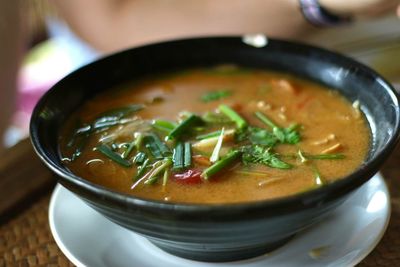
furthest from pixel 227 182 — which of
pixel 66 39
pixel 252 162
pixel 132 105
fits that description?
pixel 66 39

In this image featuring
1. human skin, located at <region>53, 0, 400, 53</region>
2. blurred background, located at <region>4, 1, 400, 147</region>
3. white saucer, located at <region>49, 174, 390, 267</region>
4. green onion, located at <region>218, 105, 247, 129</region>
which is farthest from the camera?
blurred background, located at <region>4, 1, 400, 147</region>

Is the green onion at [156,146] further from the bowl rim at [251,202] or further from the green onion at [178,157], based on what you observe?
the bowl rim at [251,202]

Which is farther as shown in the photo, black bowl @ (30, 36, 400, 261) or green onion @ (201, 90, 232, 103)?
green onion @ (201, 90, 232, 103)

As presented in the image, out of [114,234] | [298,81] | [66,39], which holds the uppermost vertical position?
[298,81]

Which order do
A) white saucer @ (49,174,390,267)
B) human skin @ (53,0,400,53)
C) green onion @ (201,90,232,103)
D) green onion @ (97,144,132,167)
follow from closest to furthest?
white saucer @ (49,174,390,267) < green onion @ (97,144,132,167) < green onion @ (201,90,232,103) < human skin @ (53,0,400,53)

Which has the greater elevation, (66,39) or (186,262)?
(186,262)

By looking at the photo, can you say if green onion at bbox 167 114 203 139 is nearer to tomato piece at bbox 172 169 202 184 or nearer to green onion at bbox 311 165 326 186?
tomato piece at bbox 172 169 202 184

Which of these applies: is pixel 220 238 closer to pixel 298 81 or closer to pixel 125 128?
pixel 125 128

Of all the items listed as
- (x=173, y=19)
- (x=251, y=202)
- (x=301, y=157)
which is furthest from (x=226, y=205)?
(x=173, y=19)

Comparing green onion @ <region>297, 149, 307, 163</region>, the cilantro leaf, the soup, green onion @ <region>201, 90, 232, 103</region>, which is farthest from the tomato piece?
green onion @ <region>201, 90, 232, 103</region>

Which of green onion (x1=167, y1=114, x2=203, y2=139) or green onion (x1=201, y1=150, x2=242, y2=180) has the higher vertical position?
green onion (x1=201, y1=150, x2=242, y2=180)
